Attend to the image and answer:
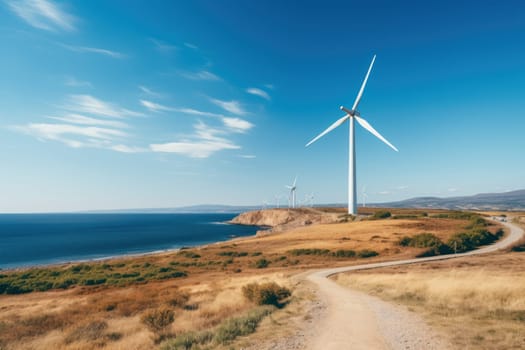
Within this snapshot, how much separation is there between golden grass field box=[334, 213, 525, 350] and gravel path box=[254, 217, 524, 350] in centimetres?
93

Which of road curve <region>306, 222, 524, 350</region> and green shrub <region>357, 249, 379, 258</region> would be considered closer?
road curve <region>306, 222, 524, 350</region>

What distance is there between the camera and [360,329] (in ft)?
44.3

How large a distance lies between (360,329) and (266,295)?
8.02m

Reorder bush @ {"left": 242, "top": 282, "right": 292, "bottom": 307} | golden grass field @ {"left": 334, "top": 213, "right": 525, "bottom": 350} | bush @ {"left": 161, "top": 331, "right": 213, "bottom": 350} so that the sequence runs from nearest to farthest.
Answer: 1. golden grass field @ {"left": 334, "top": 213, "right": 525, "bottom": 350}
2. bush @ {"left": 161, "top": 331, "right": 213, "bottom": 350}
3. bush @ {"left": 242, "top": 282, "right": 292, "bottom": 307}

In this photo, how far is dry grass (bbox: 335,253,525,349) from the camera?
12.2 meters

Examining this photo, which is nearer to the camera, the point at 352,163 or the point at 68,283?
the point at 68,283

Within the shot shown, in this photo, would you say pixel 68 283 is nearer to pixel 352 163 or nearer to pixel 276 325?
pixel 276 325


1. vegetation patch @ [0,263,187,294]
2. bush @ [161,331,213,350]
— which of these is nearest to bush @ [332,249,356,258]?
vegetation patch @ [0,263,187,294]

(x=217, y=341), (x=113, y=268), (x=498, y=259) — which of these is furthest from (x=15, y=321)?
(x=498, y=259)

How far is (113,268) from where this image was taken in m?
52.8

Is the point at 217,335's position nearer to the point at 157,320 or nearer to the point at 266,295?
the point at 157,320

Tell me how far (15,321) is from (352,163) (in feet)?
272

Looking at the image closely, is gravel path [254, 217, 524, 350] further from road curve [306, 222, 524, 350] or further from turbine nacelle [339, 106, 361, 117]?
turbine nacelle [339, 106, 361, 117]

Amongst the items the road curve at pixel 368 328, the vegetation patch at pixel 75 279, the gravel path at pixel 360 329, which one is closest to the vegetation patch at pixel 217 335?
the gravel path at pixel 360 329
